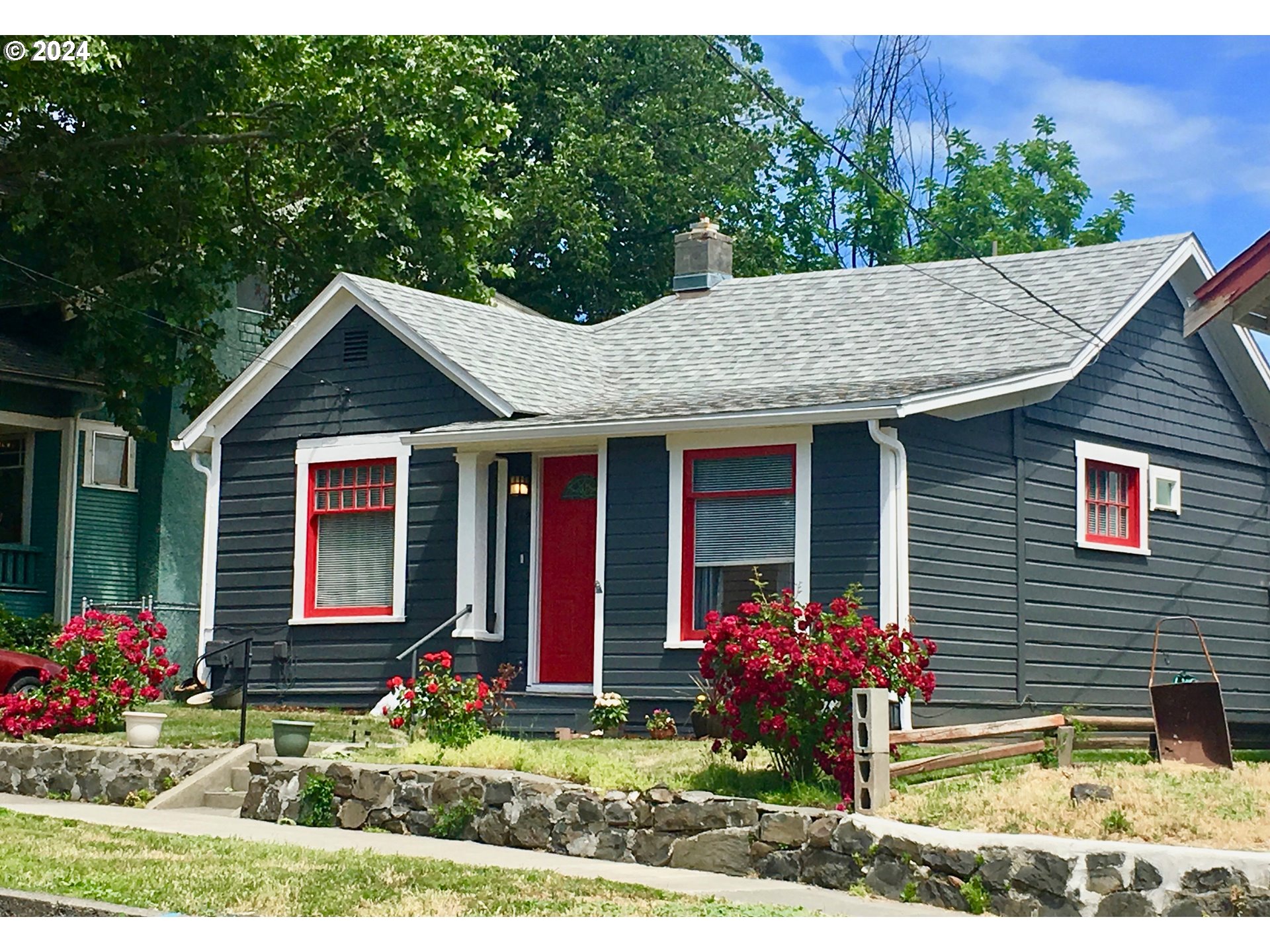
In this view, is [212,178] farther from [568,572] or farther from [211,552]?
[568,572]

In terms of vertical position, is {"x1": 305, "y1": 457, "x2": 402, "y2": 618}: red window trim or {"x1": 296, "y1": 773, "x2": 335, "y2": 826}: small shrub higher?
{"x1": 305, "y1": 457, "x2": 402, "y2": 618}: red window trim

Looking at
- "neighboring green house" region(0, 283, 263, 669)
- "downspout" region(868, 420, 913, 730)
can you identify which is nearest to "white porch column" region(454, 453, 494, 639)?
"downspout" region(868, 420, 913, 730)

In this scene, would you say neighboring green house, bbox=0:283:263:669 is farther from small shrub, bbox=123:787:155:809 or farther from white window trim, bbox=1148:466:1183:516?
white window trim, bbox=1148:466:1183:516

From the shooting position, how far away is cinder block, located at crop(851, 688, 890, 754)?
414 inches

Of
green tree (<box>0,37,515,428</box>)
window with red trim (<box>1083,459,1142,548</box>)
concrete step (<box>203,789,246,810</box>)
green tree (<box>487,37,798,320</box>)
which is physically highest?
green tree (<box>487,37,798,320</box>)

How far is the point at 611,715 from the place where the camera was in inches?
619

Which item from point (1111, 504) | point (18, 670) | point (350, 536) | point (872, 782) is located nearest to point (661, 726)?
point (350, 536)

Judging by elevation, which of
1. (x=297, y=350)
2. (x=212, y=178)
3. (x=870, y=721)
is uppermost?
(x=212, y=178)

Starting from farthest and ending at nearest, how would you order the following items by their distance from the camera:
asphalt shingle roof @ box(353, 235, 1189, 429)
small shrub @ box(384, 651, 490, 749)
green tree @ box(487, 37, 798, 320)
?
green tree @ box(487, 37, 798, 320), asphalt shingle roof @ box(353, 235, 1189, 429), small shrub @ box(384, 651, 490, 749)

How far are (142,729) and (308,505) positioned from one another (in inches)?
167

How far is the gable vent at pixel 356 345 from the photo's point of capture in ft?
60.1

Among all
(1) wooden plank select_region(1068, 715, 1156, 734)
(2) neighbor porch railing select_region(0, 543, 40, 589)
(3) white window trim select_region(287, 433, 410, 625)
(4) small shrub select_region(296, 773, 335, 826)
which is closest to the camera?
(1) wooden plank select_region(1068, 715, 1156, 734)

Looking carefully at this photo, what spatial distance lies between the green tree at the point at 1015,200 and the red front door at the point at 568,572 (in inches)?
787

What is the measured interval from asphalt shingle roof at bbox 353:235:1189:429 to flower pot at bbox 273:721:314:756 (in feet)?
13.4
